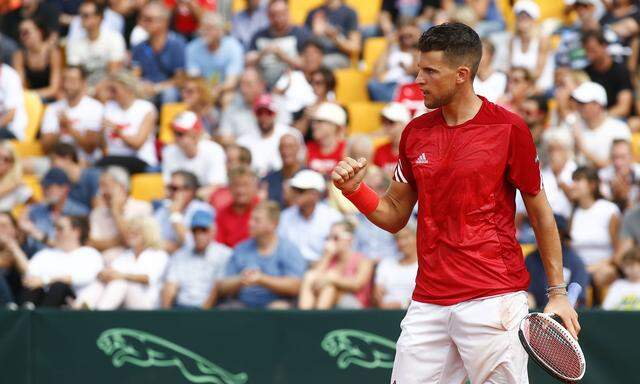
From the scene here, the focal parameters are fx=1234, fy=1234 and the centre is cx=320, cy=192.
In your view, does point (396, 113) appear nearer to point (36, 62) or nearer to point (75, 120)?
point (75, 120)

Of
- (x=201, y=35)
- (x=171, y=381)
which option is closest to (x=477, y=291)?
(x=171, y=381)

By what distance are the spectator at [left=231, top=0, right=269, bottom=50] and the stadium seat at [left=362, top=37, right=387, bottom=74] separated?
1134 millimetres

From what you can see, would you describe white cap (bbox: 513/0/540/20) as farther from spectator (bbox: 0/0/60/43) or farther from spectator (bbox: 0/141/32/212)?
spectator (bbox: 0/0/60/43)

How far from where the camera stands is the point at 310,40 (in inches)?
493

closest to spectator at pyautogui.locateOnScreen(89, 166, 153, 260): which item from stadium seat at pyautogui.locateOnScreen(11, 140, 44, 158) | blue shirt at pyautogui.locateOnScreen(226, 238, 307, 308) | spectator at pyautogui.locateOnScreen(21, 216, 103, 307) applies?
spectator at pyautogui.locateOnScreen(21, 216, 103, 307)

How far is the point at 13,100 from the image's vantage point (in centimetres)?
1284

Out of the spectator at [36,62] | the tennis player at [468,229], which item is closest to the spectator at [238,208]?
the spectator at [36,62]

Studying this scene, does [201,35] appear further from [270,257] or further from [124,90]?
[270,257]

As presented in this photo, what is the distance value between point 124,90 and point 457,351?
752 centimetres

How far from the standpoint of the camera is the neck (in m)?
5.22

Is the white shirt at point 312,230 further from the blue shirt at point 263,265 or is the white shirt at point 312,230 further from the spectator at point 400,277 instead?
the spectator at point 400,277

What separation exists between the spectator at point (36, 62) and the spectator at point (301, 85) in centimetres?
276

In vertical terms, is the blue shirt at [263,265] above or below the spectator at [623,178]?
below

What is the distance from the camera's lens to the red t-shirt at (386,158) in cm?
1077
